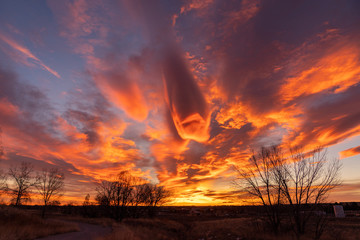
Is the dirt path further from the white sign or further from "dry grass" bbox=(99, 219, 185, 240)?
the white sign

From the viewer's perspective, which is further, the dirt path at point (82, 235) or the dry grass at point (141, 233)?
the dry grass at point (141, 233)

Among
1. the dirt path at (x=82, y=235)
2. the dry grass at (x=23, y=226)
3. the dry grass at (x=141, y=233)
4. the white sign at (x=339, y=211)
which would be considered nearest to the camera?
the dry grass at (x=23, y=226)

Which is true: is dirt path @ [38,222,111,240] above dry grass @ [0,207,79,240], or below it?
below

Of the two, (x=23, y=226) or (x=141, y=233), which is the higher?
(x=23, y=226)

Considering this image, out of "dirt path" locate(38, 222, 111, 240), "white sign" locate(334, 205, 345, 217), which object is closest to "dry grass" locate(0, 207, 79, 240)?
"dirt path" locate(38, 222, 111, 240)

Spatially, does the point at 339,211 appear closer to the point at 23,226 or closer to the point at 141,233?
the point at 141,233

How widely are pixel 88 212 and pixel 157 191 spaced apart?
24746 millimetres

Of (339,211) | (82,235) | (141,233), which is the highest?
(339,211)

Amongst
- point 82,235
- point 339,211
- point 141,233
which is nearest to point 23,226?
point 82,235

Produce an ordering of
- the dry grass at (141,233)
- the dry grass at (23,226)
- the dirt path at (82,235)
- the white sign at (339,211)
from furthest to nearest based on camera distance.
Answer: the white sign at (339,211) < the dry grass at (141,233) < the dirt path at (82,235) < the dry grass at (23,226)

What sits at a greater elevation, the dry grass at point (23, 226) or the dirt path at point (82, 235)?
the dry grass at point (23, 226)

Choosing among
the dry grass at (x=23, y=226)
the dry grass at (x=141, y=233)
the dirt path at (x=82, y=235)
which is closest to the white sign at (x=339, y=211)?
the dry grass at (x=141, y=233)

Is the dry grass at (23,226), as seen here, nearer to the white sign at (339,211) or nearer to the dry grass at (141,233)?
the dry grass at (141,233)

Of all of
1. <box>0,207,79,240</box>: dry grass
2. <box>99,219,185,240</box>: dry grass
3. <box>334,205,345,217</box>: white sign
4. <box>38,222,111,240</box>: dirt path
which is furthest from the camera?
<box>334,205,345,217</box>: white sign
